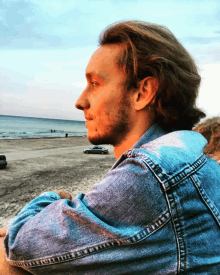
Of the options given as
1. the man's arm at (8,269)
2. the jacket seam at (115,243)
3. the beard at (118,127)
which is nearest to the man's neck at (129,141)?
the beard at (118,127)

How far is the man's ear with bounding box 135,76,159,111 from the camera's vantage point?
1.82 metres

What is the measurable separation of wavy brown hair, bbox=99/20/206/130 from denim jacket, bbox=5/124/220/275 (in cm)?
74

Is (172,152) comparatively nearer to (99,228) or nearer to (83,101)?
(99,228)

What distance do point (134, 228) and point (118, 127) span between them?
0.90 metres

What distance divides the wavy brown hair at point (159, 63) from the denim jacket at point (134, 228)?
745 mm

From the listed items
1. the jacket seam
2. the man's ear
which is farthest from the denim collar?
the jacket seam

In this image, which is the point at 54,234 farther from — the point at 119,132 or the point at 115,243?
the point at 119,132

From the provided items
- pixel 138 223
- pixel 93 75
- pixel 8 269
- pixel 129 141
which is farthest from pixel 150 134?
pixel 8 269

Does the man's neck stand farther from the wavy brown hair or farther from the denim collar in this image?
the wavy brown hair

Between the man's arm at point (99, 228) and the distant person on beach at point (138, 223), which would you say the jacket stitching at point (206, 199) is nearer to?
the distant person on beach at point (138, 223)

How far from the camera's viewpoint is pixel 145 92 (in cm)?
185

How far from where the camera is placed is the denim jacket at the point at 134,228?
1070 mm

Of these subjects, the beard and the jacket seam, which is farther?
the beard

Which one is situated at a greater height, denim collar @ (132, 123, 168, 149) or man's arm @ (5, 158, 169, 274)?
denim collar @ (132, 123, 168, 149)
